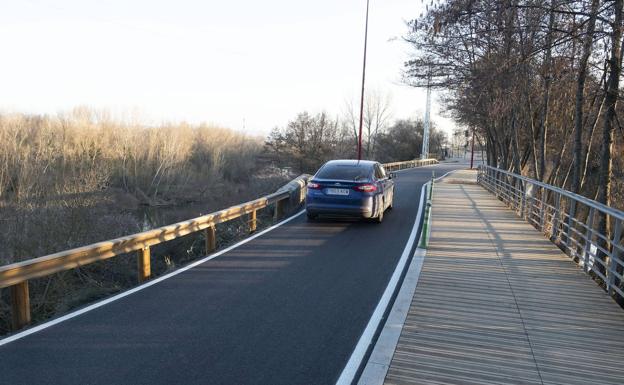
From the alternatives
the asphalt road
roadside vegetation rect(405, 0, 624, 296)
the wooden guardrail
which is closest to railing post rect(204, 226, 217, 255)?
the wooden guardrail

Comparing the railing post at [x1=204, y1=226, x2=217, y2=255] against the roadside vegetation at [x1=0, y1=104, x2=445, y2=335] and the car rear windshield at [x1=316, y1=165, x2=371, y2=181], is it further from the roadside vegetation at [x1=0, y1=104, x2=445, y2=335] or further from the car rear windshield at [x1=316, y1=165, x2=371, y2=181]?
the car rear windshield at [x1=316, y1=165, x2=371, y2=181]

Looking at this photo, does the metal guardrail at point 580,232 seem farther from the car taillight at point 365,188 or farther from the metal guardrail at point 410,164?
the metal guardrail at point 410,164

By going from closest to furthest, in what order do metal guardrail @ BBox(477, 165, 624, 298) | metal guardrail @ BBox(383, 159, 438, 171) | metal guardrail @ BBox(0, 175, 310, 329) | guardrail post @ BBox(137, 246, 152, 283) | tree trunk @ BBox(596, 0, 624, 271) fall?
1. metal guardrail @ BBox(0, 175, 310, 329)
2. metal guardrail @ BBox(477, 165, 624, 298)
3. guardrail post @ BBox(137, 246, 152, 283)
4. tree trunk @ BBox(596, 0, 624, 271)
5. metal guardrail @ BBox(383, 159, 438, 171)

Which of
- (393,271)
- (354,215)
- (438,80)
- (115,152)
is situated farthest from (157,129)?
(393,271)

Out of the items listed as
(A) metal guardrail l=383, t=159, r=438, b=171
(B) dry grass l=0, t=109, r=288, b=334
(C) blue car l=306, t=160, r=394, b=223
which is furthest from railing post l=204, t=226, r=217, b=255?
(A) metal guardrail l=383, t=159, r=438, b=171

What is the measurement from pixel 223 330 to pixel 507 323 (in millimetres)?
3139

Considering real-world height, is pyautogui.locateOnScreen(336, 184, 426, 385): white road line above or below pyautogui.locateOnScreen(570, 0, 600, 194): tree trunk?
below

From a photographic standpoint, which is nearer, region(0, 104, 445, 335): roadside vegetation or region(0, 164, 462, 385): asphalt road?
region(0, 164, 462, 385): asphalt road

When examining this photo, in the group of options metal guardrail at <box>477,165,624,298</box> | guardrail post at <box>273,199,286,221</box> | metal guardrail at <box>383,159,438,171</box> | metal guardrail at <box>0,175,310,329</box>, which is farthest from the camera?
metal guardrail at <box>383,159,438,171</box>

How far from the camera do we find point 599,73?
1752 centimetres

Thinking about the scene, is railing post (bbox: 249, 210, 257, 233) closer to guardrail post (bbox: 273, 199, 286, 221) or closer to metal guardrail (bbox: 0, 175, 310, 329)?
metal guardrail (bbox: 0, 175, 310, 329)

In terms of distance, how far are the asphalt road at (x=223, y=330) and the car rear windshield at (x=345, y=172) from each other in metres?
4.01

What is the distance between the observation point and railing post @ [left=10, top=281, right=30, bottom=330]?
5645mm

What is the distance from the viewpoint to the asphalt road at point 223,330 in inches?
171
